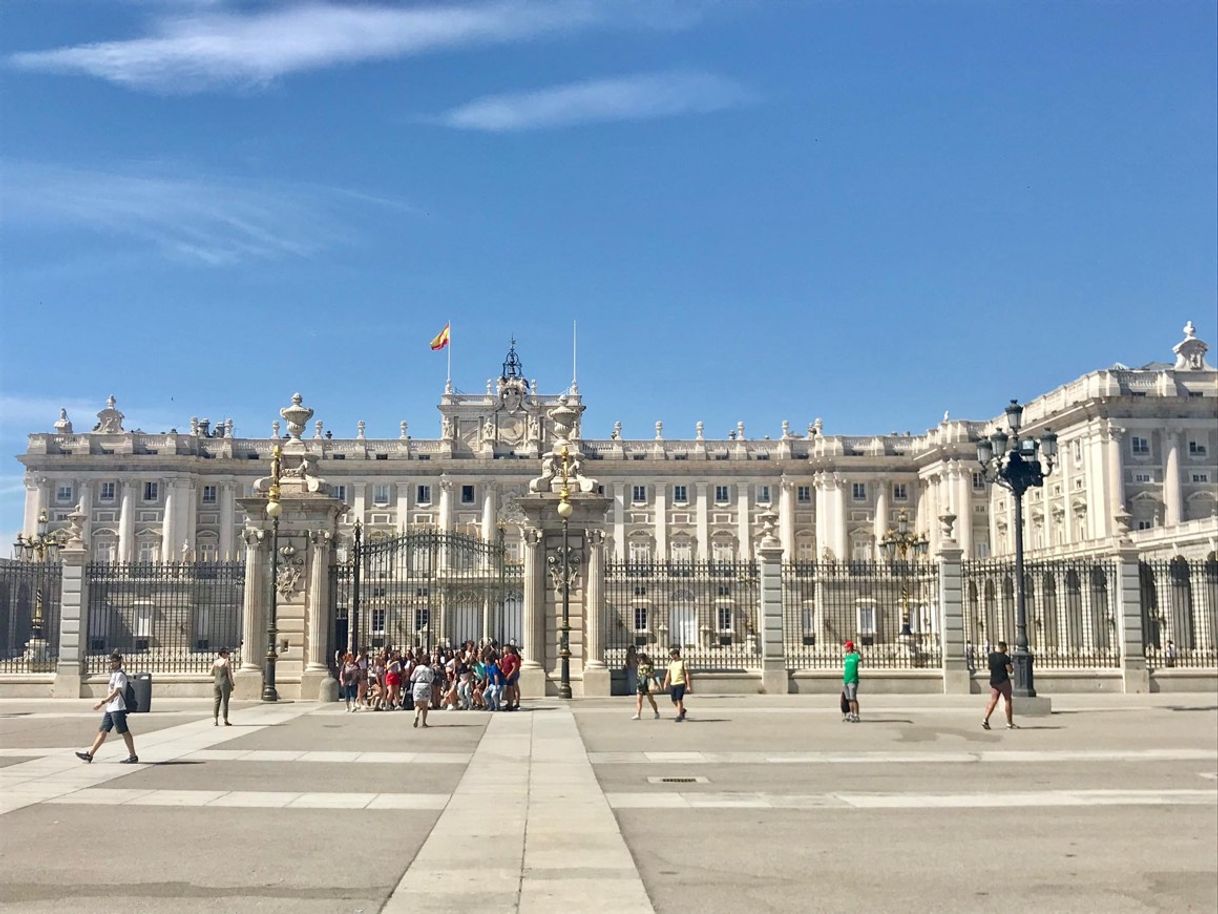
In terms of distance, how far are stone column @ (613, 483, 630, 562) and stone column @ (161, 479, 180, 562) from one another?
125ft

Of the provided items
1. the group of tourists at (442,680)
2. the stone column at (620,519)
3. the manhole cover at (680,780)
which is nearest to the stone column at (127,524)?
the stone column at (620,519)

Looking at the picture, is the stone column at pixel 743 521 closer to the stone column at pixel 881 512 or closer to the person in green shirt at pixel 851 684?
the stone column at pixel 881 512

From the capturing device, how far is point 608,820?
13.6 metres

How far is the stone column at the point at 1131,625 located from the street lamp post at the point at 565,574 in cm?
1542

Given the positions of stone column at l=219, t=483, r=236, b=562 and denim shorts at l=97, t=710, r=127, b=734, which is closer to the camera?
denim shorts at l=97, t=710, r=127, b=734

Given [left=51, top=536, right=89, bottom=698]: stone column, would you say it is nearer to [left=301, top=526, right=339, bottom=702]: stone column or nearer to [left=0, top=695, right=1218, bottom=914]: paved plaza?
[left=301, top=526, right=339, bottom=702]: stone column

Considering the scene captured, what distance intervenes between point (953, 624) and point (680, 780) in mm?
18609

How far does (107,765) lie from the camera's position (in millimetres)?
18078

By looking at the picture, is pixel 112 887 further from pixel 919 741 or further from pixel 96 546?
pixel 96 546

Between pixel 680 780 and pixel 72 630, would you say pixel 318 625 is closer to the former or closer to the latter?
pixel 72 630

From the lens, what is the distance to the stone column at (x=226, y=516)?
359 ft

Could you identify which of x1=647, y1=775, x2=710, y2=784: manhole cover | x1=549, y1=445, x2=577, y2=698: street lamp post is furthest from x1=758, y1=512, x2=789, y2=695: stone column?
x1=647, y1=775, x2=710, y2=784: manhole cover

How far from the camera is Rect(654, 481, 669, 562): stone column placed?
111938mm

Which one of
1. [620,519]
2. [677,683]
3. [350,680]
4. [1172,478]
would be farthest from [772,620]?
[620,519]
